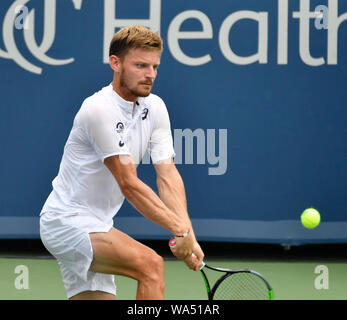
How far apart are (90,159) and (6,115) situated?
304 cm

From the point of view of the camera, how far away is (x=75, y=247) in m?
3.29

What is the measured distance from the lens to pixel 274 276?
575 cm

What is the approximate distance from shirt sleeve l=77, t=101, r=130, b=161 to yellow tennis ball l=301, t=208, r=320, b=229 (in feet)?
9.65

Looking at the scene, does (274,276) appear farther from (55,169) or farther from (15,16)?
(15,16)

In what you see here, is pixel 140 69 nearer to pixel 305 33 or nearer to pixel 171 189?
pixel 171 189

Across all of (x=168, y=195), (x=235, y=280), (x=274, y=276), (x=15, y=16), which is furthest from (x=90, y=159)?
(x=15, y=16)

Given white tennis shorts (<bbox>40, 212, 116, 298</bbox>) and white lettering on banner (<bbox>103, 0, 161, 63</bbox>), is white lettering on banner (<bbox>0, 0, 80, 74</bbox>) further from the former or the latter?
white tennis shorts (<bbox>40, 212, 116, 298</bbox>)

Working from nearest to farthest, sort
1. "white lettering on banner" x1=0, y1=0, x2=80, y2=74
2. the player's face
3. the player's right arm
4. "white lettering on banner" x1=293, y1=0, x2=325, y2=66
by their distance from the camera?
the player's right arm
the player's face
"white lettering on banner" x1=293, y1=0, x2=325, y2=66
"white lettering on banner" x1=0, y1=0, x2=80, y2=74

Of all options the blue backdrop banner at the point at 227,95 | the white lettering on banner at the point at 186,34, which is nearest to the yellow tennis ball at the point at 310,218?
the blue backdrop banner at the point at 227,95

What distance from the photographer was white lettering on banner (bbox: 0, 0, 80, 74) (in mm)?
6160

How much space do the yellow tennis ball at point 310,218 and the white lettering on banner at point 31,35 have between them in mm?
2081

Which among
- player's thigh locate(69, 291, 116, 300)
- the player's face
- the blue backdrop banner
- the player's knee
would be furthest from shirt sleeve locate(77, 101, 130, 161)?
the blue backdrop banner

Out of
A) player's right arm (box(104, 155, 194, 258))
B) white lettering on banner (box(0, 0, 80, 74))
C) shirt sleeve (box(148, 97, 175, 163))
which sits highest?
white lettering on banner (box(0, 0, 80, 74))
